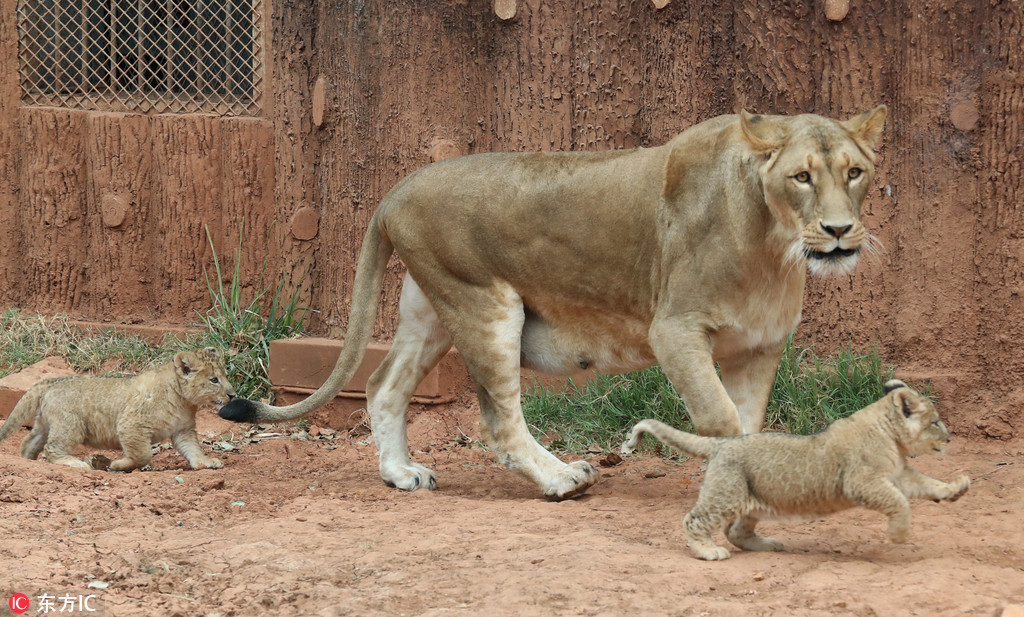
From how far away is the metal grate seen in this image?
8.25m

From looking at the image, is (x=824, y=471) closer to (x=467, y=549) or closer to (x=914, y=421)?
(x=914, y=421)

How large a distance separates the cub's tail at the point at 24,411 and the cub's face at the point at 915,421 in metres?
4.39

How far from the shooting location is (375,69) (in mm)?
7285

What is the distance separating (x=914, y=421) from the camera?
3857 millimetres

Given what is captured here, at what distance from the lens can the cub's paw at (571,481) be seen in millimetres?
5176

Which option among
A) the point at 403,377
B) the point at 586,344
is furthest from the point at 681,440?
the point at 403,377

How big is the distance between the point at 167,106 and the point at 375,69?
191 cm

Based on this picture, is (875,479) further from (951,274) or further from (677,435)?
(951,274)

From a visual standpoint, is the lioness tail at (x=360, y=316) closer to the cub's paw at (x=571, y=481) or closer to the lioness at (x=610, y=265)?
the lioness at (x=610, y=265)

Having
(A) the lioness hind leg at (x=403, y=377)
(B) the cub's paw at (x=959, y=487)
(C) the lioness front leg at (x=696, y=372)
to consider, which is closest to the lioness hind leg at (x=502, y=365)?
(A) the lioness hind leg at (x=403, y=377)

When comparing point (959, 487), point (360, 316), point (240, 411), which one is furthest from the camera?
point (360, 316)

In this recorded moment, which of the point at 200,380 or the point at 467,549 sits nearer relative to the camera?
the point at 467,549

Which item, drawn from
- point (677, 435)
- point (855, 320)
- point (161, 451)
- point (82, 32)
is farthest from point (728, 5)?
point (82, 32)

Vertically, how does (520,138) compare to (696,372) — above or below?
above
